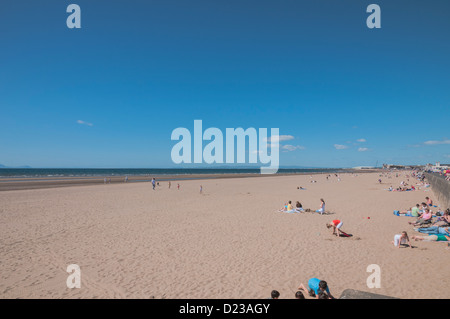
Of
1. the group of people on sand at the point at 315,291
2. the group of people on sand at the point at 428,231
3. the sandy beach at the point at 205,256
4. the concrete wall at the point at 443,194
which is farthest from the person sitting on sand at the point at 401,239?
the concrete wall at the point at 443,194

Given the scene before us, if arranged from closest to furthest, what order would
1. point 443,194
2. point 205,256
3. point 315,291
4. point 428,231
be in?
point 315,291 → point 205,256 → point 428,231 → point 443,194

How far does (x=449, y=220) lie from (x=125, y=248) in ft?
Answer: 50.2

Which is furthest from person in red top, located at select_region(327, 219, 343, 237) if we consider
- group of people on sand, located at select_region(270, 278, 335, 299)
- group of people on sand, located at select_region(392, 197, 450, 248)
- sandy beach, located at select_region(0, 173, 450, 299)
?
group of people on sand, located at select_region(270, 278, 335, 299)

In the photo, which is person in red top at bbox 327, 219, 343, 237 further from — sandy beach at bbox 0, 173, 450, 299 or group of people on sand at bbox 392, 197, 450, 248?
group of people on sand at bbox 392, 197, 450, 248

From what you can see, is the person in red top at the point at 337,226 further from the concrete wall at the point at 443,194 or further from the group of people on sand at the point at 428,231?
the concrete wall at the point at 443,194

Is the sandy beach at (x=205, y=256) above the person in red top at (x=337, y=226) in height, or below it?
below

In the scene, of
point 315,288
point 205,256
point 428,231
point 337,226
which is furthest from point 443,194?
point 205,256

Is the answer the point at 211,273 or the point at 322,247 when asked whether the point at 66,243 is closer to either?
the point at 211,273

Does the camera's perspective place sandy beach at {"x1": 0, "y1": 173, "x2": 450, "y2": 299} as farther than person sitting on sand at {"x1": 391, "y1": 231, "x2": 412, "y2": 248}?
No

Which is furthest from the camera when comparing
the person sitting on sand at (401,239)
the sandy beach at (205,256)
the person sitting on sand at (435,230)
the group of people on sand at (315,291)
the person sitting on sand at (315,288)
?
the person sitting on sand at (435,230)

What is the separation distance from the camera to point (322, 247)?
9.40m

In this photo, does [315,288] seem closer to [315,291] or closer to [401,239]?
[315,291]

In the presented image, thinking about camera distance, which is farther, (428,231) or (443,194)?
(443,194)

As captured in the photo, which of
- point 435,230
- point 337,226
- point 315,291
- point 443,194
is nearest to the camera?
point 315,291
